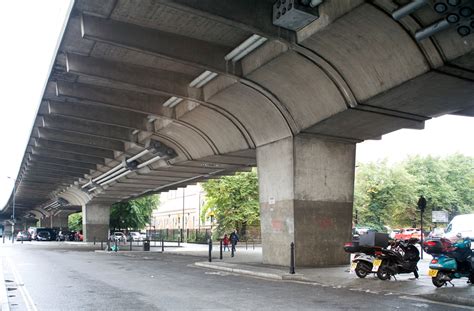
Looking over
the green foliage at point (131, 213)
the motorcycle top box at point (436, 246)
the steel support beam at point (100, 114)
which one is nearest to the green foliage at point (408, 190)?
the green foliage at point (131, 213)

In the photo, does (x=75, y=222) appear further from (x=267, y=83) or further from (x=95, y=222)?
(x=267, y=83)

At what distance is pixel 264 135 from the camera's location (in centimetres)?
2005

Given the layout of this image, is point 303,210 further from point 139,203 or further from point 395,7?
point 139,203

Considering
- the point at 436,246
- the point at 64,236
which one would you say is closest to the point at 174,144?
the point at 436,246

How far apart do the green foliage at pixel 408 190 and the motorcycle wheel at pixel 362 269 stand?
49.2 m

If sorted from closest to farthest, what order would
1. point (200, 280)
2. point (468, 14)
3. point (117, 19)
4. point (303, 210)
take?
1. point (468, 14)
2. point (117, 19)
3. point (200, 280)
4. point (303, 210)

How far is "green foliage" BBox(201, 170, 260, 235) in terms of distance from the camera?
53031 millimetres

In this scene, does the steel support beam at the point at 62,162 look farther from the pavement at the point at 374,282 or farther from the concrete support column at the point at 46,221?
the concrete support column at the point at 46,221

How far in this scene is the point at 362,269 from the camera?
14.8 metres

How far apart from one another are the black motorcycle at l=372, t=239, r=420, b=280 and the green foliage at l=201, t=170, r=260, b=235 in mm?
38521

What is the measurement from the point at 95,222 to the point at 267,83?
47.2 meters

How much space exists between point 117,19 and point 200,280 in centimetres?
805

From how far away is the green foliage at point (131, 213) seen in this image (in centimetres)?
7119

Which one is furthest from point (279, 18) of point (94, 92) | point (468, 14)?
point (94, 92)
